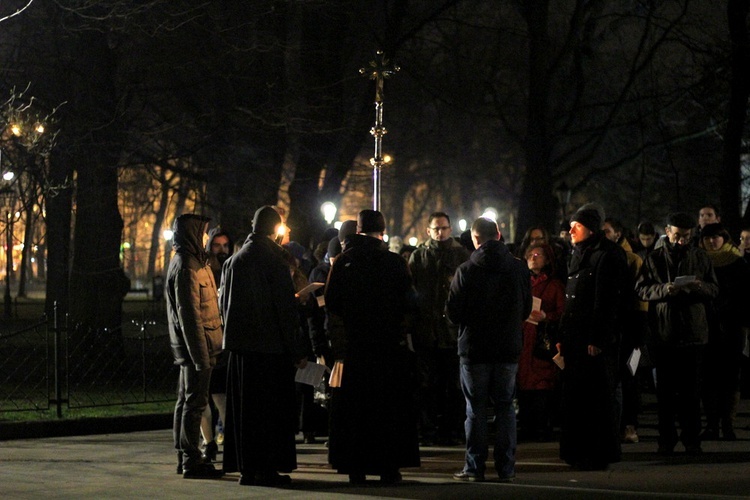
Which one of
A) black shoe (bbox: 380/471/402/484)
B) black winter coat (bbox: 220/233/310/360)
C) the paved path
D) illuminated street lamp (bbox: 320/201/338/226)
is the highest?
illuminated street lamp (bbox: 320/201/338/226)

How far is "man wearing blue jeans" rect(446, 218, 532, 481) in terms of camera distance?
10.1 m

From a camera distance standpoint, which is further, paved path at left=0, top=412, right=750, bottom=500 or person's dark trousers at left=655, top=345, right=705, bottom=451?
person's dark trousers at left=655, top=345, right=705, bottom=451

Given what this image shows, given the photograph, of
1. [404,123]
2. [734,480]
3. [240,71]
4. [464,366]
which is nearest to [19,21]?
[240,71]

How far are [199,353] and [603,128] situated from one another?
23.0 m

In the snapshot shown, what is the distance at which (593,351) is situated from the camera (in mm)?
10531

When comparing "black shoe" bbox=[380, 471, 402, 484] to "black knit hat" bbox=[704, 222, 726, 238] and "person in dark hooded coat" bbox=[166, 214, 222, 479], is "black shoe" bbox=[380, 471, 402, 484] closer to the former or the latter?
"person in dark hooded coat" bbox=[166, 214, 222, 479]

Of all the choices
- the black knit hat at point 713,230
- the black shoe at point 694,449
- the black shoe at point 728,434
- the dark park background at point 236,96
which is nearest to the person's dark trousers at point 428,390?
the black shoe at point 694,449

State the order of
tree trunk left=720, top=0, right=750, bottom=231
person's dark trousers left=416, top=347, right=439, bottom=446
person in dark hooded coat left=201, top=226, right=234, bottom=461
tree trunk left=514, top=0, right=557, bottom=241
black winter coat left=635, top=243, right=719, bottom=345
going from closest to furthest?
person in dark hooded coat left=201, top=226, right=234, bottom=461 → black winter coat left=635, top=243, right=719, bottom=345 → person's dark trousers left=416, top=347, right=439, bottom=446 → tree trunk left=720, top=0, right=750, bottom=231 → tree trunk left=514, top=0, right=557, bottom=241

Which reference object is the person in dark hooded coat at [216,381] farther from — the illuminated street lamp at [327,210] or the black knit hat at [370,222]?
the illuminated street lamp at [327,210]

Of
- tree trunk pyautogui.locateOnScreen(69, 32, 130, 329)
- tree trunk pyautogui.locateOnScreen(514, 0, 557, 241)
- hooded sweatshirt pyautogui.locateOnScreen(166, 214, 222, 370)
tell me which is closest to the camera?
hooded sweatshirt pyautogui.locateOnScreen(166, 214, 222, 370)

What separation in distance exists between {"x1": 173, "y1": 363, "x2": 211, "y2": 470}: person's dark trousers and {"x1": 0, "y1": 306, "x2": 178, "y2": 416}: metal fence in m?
4.56

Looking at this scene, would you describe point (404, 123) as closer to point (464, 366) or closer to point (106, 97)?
point (106, 97)

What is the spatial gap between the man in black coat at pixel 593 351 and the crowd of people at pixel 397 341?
12 mm

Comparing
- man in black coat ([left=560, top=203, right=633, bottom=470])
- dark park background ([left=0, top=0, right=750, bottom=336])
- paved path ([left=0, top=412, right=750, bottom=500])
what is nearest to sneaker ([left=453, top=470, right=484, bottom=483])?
paved path ([left=0, top=412, right=750, bottom=500])
